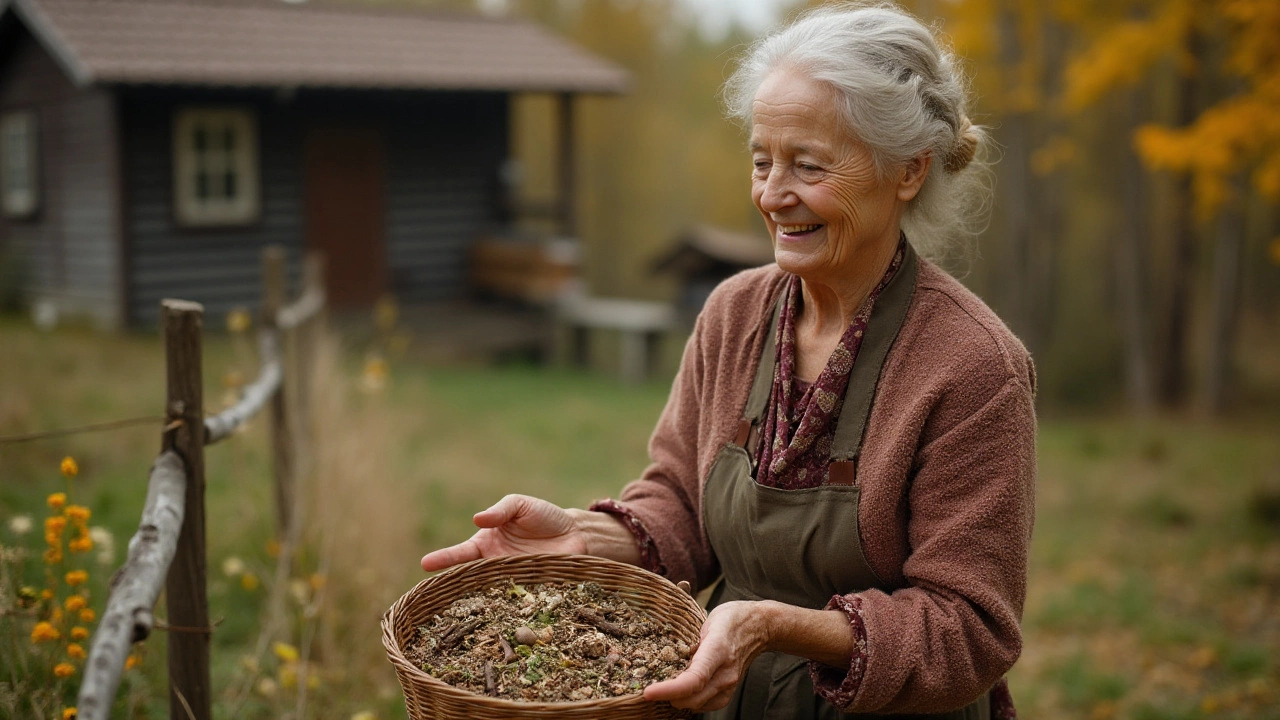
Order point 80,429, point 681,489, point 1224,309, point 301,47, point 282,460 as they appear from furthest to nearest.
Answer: point 1224,309, point 301,47, point 282,460, point 80,429, point 681,489

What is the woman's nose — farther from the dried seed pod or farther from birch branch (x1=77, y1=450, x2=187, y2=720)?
birch branch (x1=77, y1=450, x2=187, y2=720)

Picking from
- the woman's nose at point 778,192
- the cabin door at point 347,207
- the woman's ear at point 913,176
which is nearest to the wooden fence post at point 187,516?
the woman's nose at point 778,192

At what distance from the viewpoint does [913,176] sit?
2.01m

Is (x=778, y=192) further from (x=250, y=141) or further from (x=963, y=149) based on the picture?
(x=250, y=141)

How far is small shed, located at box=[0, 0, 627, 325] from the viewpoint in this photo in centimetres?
1110

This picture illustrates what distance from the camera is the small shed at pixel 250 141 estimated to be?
11.1m

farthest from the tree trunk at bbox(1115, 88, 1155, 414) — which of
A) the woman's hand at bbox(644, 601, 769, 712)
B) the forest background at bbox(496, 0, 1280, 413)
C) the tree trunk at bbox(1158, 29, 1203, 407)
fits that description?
the woman's hand at bbox(644, 601, 769, 712)

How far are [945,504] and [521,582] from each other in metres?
0.76

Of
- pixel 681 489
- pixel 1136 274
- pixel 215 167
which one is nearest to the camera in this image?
pixel 681 489

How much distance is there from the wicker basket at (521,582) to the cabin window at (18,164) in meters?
12.4

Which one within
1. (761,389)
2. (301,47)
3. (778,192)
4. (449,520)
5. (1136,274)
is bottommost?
(449,520)

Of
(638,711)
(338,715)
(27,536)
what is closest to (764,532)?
(638,711)

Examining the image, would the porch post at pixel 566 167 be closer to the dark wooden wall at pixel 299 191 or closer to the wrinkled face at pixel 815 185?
the dark wooden wall at pixel 299 191

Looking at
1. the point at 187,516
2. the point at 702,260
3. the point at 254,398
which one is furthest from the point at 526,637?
the point at 702,260
